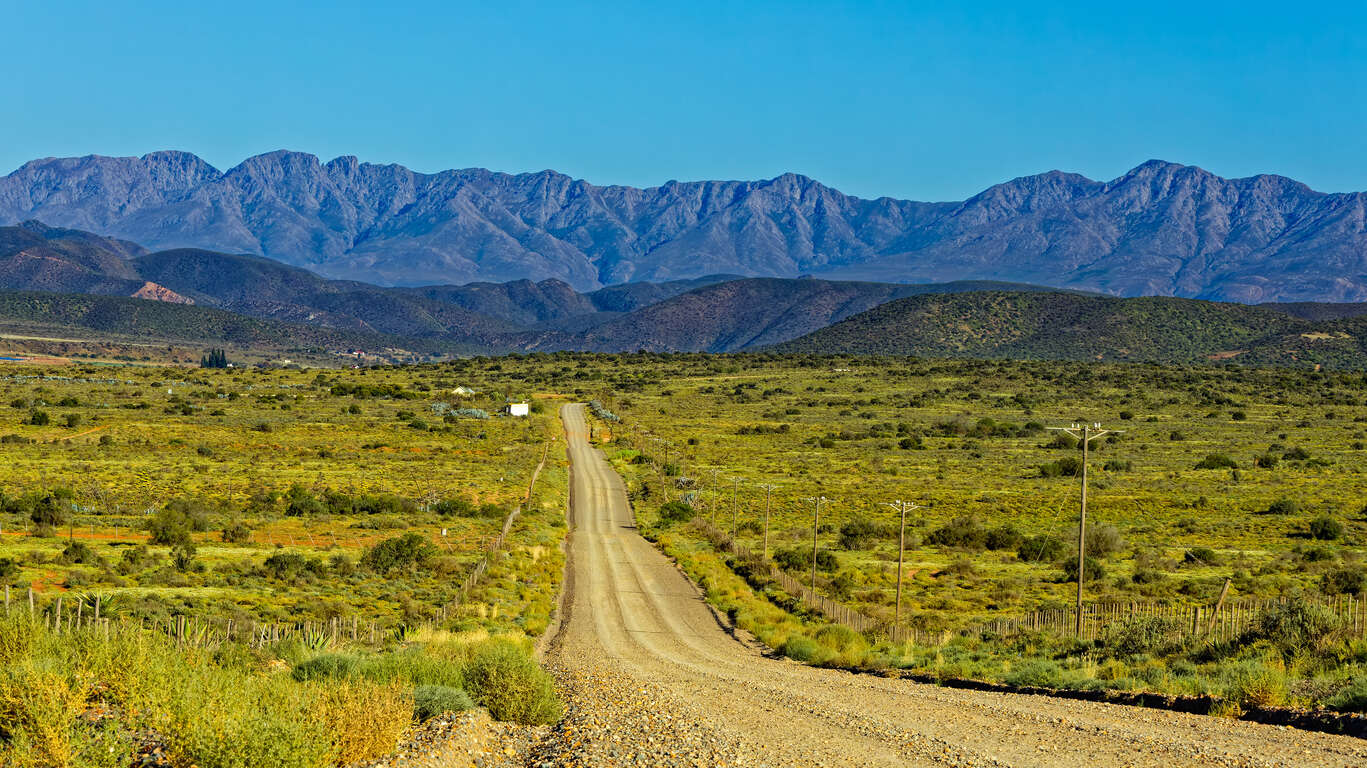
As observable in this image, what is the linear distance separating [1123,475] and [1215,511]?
17.3 m

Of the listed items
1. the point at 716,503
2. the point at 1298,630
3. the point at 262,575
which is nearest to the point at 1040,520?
the point at 716,503

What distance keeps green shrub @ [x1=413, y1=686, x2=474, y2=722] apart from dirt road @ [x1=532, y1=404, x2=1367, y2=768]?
1.46 metres

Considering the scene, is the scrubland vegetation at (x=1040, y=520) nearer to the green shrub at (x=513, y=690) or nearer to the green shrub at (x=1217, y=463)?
the green shrub at (x=1217, y=463)

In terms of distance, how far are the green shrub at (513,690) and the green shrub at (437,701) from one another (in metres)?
0.52

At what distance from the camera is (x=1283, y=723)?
56.5 ft

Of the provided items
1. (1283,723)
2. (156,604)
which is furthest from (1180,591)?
(156,604)

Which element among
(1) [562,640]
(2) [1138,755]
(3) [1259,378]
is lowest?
(1) [562,640]

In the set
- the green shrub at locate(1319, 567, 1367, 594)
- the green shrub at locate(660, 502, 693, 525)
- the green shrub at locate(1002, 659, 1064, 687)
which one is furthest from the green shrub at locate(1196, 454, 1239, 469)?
the green shrub at locate(1002, 659, 1064, 687)

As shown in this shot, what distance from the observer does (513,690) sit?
723 inches

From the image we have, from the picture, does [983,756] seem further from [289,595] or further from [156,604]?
[289,595]

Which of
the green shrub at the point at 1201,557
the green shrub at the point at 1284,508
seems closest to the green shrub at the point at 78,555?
the green shrub at the point at 1201,557

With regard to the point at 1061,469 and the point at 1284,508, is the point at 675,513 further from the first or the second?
the point at 1061,469

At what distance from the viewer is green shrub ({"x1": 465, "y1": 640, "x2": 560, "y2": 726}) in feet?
60.0

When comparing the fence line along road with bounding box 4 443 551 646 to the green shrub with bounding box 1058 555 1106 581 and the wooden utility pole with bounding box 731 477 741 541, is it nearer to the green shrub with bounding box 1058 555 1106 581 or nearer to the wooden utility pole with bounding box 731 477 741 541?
the wooden utility pole with bounding box 731 477 741 541
